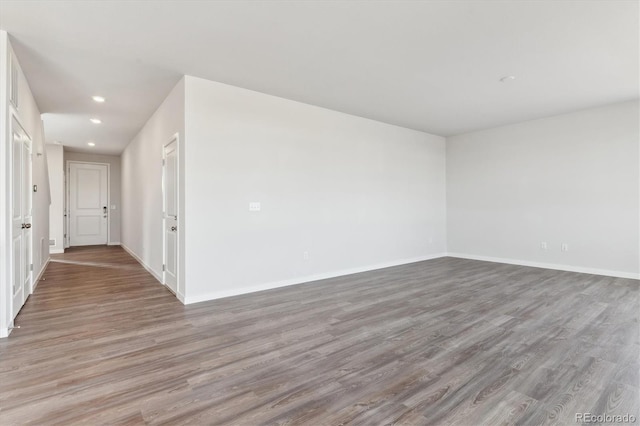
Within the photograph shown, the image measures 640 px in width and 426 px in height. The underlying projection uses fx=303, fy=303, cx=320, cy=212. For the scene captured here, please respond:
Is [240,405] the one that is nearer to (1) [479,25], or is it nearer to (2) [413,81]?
(1) [479,25]

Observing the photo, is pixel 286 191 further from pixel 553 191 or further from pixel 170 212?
pixel 553 191

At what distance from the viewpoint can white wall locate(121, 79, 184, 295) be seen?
161 inches

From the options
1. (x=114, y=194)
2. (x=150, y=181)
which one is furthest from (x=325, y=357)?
(x=114, y=194)

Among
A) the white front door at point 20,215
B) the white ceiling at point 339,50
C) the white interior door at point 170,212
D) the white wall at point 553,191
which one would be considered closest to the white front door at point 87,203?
the white ceiling at point 339,50

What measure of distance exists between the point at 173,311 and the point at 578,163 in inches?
269

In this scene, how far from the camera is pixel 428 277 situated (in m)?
5.05

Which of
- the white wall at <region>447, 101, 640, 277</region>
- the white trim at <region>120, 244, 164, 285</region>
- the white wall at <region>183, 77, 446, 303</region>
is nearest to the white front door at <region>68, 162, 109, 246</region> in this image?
the white trim at <region>120, 244, 164, 285</region>

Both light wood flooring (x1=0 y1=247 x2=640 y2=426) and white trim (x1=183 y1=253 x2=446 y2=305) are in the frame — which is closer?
light wood flooring (x1=0 y1=247 x2=640 y2=426)

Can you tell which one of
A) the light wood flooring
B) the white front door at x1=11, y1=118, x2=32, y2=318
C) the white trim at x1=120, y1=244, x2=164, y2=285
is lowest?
the light wood flooring

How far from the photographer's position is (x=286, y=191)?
4.55 meters

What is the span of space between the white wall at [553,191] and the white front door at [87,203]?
32.3 feet

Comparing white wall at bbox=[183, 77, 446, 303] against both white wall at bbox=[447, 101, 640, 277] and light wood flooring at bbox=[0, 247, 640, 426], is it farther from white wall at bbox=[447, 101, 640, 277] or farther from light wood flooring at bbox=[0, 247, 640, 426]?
white wall at bbox=[447, 101, 640, 277]

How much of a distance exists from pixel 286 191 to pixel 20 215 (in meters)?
3.10

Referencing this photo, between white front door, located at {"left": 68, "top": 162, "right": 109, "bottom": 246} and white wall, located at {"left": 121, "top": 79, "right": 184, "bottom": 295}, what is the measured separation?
7.16 feet
